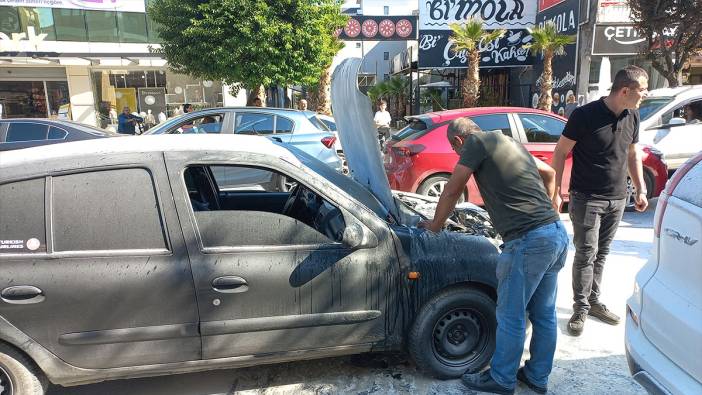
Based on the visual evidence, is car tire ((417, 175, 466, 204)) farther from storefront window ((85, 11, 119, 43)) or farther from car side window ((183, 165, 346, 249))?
storefront window ((85, 11, 119, 43))

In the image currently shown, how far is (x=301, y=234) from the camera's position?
2645 mm

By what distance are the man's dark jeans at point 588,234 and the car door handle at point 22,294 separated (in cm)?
337

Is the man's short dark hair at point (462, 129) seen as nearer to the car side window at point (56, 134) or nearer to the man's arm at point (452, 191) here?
the man's arm at point (452, 191)

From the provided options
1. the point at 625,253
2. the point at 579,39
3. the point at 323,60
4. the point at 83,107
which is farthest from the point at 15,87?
the point at 625,253

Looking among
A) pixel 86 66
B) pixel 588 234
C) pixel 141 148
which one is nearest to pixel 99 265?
pixel 141 148

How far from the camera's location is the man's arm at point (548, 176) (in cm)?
290

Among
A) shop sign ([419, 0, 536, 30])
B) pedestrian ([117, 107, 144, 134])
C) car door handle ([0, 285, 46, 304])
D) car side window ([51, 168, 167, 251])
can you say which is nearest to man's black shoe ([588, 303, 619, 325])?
Answer: car side window ([51, 168, 167, 251])

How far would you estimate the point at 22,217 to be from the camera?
7.75 feet

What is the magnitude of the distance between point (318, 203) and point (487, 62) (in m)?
17.2

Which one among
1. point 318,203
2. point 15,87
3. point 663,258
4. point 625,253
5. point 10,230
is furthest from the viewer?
point 15,87

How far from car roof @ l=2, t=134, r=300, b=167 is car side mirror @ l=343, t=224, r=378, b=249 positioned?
Result: 54cm

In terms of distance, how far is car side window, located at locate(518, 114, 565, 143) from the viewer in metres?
6.41

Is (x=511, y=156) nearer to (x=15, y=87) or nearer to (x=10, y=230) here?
(x=10, y=230)

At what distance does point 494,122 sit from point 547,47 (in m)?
11.3
